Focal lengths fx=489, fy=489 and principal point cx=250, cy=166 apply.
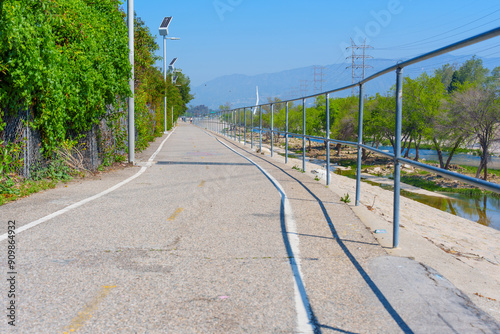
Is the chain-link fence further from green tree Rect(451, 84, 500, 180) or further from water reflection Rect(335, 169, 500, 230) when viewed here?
green tree Rect(451, 84, 500, 180)

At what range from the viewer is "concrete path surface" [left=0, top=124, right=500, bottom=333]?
360 centimetres

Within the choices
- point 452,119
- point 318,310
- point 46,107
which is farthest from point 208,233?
point 452,119

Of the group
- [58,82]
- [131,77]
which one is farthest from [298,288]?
[131,77]

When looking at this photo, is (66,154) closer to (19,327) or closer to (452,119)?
(19,327)

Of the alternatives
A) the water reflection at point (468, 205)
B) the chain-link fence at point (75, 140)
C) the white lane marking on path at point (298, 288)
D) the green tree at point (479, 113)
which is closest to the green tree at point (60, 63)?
the chain-link fence at point (75, 140)

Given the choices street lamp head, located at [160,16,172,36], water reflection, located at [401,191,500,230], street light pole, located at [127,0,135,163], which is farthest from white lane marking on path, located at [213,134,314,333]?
street lamp head, located at [160,16,172,36]

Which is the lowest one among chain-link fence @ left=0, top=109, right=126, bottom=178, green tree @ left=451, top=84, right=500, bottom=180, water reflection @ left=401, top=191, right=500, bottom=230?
water reflection @ left=401, top=191, right=500, bottom=230

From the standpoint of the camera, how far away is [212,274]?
183 inches

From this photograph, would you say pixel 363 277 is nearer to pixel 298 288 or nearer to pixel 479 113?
pixel 298 288

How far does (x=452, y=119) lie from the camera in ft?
121

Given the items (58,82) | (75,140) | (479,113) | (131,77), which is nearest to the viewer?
(58,82)

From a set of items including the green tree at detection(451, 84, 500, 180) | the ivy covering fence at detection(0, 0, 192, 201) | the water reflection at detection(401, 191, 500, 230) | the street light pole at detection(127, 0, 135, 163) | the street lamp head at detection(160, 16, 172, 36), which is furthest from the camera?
the street lamp head at detection(160, 16, 172, 36)

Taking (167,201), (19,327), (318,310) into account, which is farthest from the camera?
(167,201)

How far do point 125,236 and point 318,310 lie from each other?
298 centimetres
